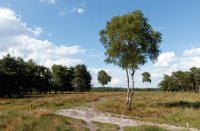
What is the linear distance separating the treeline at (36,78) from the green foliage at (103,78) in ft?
33.2

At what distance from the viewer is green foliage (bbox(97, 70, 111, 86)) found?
136625mm

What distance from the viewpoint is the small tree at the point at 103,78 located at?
136625 millimetres

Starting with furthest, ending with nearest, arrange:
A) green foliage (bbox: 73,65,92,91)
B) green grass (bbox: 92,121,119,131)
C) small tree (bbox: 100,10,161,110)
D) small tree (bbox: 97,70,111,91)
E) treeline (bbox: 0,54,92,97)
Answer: green foliage (bbox: 73,65,92,91)
small tree (bbox: 97,70,111,91)
treeline (bbox: 0,54,92,97)
small tree (bbox: 100,10,161,110)
green grass (bbox: 92,121,119,131)

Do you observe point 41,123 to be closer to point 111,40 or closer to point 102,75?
point 111,40

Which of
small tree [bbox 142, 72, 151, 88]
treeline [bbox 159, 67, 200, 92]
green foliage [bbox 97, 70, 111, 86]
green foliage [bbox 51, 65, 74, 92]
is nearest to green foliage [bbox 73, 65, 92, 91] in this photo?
green foliage [bbox 51, 65, 74, 92]

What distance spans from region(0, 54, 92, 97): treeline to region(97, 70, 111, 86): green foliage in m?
10.1

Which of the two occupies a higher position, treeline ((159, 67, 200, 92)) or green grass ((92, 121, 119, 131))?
treeline ((159, 67, 200, 92))

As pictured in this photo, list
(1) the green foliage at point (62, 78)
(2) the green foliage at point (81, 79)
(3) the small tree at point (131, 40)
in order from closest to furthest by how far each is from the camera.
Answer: (3) the small tree at point (131, 40) < (1) the green foliage at point (62, 78) < (2) the green foliage at point (81, 79)

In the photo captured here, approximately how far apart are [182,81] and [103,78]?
53.8 metres

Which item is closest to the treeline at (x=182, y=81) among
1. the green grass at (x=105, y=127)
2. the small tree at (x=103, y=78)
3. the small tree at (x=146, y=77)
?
the small tree at (x=146, y=77)

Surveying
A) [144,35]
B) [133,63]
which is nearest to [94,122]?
[133,63]

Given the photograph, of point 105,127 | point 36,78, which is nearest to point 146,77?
point 36,78

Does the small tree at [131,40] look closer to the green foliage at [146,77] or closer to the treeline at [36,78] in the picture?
the treeline at [36,78]

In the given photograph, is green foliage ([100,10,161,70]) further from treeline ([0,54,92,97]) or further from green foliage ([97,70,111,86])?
green foliage ([97,70,111,86])
